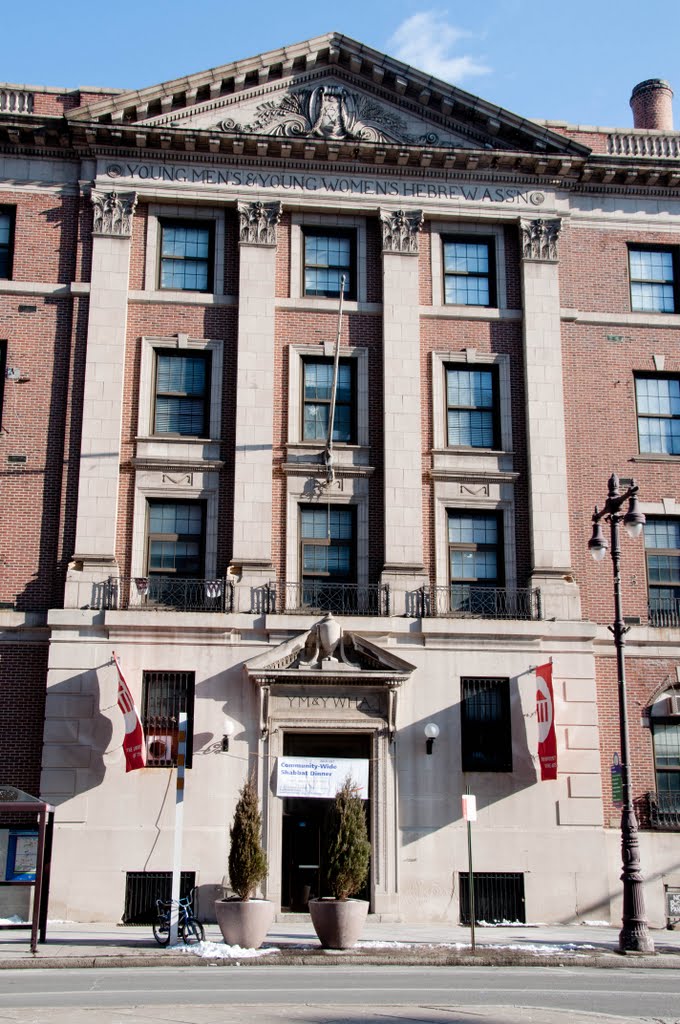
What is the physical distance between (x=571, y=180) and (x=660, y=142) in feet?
9.35

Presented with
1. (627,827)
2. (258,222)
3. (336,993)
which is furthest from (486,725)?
(258,222)

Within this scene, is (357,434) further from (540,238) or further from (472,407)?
(540,238)

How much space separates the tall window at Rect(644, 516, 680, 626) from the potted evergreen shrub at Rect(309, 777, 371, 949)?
1029 cm

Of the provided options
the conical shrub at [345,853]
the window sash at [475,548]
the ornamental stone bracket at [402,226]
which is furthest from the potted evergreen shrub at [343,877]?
the ornamental stone bracket at [402,226]

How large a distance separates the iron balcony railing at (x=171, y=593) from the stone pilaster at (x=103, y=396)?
53 cm

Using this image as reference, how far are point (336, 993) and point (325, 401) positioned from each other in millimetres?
15297

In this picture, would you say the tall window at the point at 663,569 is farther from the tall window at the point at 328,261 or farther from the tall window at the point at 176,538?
the tall window at the point at 176,538

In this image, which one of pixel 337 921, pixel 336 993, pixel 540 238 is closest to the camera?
pixel 336 993

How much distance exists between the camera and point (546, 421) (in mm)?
27703

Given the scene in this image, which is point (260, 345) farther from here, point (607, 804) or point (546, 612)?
point (607, 804)

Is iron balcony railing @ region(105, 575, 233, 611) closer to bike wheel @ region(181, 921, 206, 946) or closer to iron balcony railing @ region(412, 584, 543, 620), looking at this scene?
iron balcony railing @ region(412, 584, 543, 620)

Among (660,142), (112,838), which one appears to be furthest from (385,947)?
(660,142)

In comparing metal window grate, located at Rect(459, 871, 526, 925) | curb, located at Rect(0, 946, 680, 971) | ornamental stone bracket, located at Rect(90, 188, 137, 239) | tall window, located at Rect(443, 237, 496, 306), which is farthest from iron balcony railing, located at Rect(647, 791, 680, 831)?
ornamental stone bracket, located at Rect(90, 188, 137, 239)

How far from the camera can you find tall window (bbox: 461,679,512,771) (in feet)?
83.5
